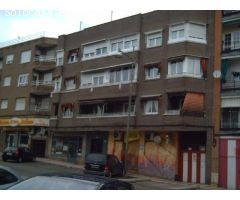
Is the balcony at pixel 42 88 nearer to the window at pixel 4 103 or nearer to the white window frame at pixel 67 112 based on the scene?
the window at pixel 4 103

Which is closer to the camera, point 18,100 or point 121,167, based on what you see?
point 121,167

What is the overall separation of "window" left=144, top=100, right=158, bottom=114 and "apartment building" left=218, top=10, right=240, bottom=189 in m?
5.16

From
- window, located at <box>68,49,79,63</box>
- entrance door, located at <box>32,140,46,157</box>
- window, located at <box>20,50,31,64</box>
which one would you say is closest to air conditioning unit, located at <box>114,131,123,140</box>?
window, located at <box>68,49,79,63</box>

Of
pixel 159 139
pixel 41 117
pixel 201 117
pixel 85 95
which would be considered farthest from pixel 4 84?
pixel 201 117

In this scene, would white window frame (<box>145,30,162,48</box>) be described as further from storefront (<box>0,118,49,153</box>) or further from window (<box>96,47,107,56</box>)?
storefront (<box>0,118,49,153</box>)

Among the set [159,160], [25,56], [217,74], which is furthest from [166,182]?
[25,56]

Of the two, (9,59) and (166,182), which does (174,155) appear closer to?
(166,182)

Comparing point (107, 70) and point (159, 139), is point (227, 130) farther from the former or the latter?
A: point (107, 70)

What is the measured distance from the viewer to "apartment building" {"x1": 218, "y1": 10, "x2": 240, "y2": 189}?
91.1 ft

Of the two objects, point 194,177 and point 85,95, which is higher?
point 85,95

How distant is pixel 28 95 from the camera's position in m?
47.5

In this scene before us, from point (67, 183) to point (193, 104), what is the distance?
23606 millimetres

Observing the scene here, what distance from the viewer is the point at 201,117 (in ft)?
97.6

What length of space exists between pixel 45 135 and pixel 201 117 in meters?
20.1
